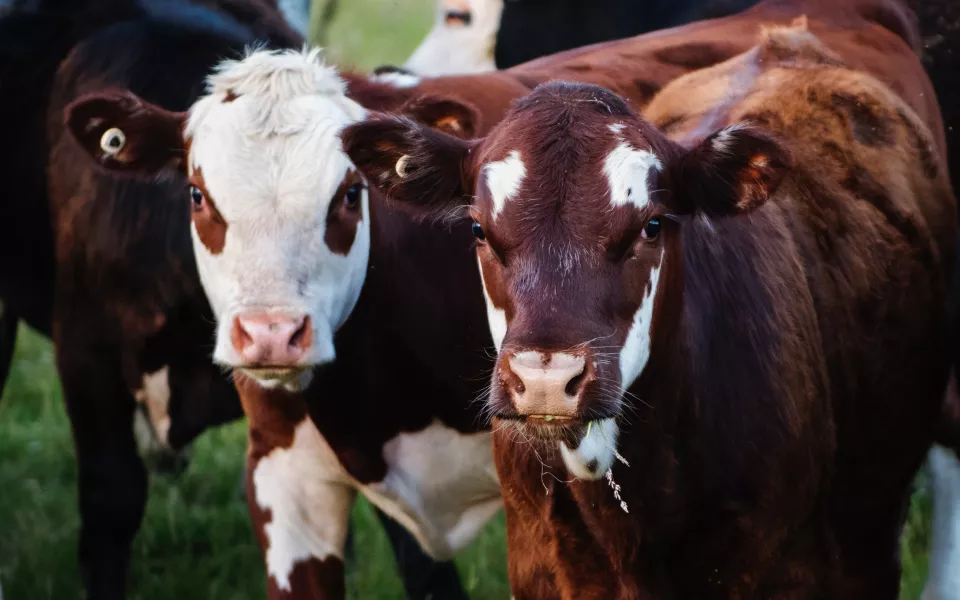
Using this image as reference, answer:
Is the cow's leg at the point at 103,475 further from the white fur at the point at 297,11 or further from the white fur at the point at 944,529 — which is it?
the white fur at the point at 944,529

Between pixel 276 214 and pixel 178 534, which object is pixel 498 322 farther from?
pixel 178 534

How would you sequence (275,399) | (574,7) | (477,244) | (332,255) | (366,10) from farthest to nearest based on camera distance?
(366,10) < (574,7) < (275,399) < (332,255) < (477,244)

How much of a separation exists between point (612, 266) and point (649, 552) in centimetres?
69

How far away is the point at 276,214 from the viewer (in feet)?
12.8

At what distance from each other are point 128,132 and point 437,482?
4.16 feet

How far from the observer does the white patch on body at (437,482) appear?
4.26 m

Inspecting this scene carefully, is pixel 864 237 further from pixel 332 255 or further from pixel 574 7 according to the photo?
pixel 574 7

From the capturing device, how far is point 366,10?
18.0 m

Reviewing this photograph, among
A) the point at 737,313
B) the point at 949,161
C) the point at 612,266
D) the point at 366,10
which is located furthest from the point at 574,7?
the point at 366,10

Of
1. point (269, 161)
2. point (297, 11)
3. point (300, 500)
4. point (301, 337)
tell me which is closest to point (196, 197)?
point (269, 161)

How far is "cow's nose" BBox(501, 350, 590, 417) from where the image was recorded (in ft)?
9.23

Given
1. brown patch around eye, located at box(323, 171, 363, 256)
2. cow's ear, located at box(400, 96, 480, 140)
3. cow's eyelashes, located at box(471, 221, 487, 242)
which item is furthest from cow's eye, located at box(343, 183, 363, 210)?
cow's eyelashes, located at box(471, 221, 487, 242)

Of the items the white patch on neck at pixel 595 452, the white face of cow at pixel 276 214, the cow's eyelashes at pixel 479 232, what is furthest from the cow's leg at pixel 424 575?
the cow's eyelashes at pixel 479 232

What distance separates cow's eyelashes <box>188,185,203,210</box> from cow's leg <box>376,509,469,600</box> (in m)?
1.49
